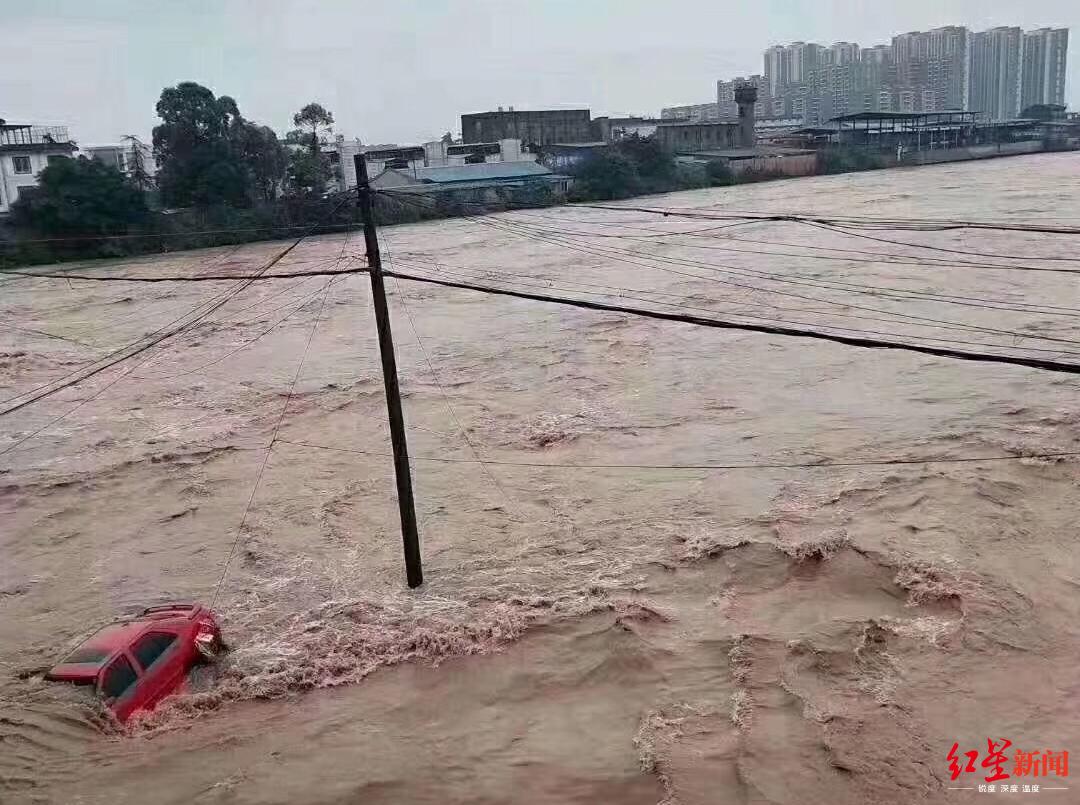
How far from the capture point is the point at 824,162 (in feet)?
164

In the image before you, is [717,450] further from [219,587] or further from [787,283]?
[787,283]

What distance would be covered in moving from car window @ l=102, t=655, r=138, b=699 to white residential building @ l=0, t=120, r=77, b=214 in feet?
92.7

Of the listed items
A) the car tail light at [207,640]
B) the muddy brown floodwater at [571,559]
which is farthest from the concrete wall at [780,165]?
the car tail light at [207,640]

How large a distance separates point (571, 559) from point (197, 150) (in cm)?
2902

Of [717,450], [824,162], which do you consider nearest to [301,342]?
[717,450]

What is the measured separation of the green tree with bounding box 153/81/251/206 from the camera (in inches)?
1287

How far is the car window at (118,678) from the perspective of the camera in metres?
6.36

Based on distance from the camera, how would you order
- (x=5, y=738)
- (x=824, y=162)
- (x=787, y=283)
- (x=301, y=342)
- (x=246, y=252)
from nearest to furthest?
(x=5, y=738) < (x=301, y=342) < (x=787, y=283) < (x=246, y=252) < (x=824, y=162)

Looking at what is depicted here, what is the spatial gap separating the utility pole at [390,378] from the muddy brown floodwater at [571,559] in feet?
1.38

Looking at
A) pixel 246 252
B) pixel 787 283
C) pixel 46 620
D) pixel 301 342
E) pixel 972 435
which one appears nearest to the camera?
pixel 46 620

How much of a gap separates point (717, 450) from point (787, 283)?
1017 cm

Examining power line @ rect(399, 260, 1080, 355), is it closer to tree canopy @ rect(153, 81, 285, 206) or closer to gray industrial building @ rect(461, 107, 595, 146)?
tree canopy @ rect(153, 81, 285, 206)

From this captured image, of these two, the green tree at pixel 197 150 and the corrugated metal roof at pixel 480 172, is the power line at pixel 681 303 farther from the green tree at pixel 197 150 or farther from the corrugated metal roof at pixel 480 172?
the corrugated metal roof at pixel 480 172

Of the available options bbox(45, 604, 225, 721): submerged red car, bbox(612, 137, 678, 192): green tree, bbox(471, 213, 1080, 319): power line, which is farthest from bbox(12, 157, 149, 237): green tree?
bbox(45, 604, 225, 721): submerged red car
